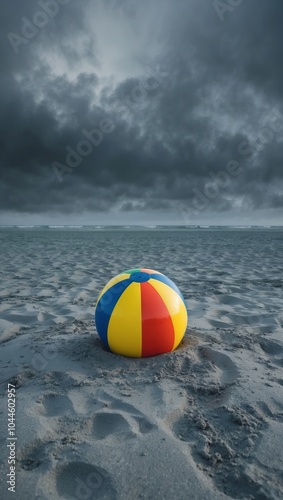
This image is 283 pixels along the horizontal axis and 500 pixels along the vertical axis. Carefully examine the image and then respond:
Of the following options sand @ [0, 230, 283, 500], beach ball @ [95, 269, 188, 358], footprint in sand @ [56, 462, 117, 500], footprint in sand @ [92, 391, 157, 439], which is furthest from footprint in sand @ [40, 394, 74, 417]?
beach ball @ [95, 269, 188, 358]

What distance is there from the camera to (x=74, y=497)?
67.2 inches

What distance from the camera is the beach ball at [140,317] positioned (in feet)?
10.1

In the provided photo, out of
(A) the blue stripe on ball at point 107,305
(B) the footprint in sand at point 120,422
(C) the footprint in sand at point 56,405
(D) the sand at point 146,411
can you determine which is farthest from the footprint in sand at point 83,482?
(A) the blue stripe on ball at point 107,305

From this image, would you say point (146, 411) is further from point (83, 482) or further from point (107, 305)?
point (107, 305)

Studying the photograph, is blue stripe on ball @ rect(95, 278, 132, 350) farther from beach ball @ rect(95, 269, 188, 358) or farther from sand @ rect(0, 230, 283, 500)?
sand @ rect(0, 230, 283, 500)

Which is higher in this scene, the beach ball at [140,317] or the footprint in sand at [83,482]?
the beach ball at [140,317]

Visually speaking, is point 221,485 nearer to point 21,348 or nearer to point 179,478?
point 179,478

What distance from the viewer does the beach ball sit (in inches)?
121

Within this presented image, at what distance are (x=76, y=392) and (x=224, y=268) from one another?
7550 millimetres

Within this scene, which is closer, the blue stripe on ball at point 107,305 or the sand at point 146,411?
the sand at point 146,411

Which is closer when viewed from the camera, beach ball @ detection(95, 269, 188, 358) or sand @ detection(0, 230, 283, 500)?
sand @ detection(0, 230, 283, 500)

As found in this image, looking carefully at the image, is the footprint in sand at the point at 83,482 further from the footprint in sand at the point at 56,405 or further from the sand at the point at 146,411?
the footprint in sand at the point at 56,405

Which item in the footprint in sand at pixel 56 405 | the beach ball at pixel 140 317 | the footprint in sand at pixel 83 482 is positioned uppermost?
the beach ball at pixel 140 317

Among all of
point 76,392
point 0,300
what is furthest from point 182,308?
point 0,300
